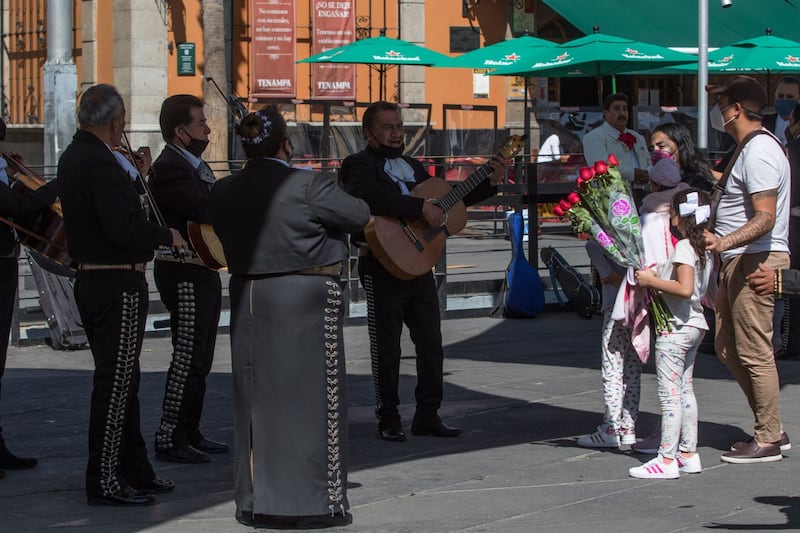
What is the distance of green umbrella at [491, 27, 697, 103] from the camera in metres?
19.6

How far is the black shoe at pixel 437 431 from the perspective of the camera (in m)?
8.37

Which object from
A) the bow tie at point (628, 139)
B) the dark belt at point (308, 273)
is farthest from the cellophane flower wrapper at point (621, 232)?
the bow tie at point (628, 139)

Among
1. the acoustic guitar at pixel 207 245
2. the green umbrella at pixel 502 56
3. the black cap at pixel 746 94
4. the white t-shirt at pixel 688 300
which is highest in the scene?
the green umbrella at pixel 502 56

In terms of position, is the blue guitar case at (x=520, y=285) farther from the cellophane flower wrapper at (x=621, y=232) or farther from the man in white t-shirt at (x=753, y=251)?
the cellophane flower wrapper at (x=621, y=232)

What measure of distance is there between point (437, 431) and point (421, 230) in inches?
46.4

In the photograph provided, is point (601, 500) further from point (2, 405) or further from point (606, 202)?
point (2, 405)

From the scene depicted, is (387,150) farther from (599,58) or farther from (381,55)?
(381,55)

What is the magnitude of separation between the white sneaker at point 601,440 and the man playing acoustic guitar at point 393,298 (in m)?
0.81

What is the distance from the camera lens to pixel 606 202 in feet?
24.1

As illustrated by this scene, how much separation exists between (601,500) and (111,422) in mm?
2320

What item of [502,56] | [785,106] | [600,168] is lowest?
[600,168]

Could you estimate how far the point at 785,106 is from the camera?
39.3 ft

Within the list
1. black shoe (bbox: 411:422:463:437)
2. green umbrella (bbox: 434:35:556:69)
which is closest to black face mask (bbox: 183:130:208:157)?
black shoe (bbox: 411:422:463:437)

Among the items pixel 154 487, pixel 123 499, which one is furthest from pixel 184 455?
pixel 123 499
